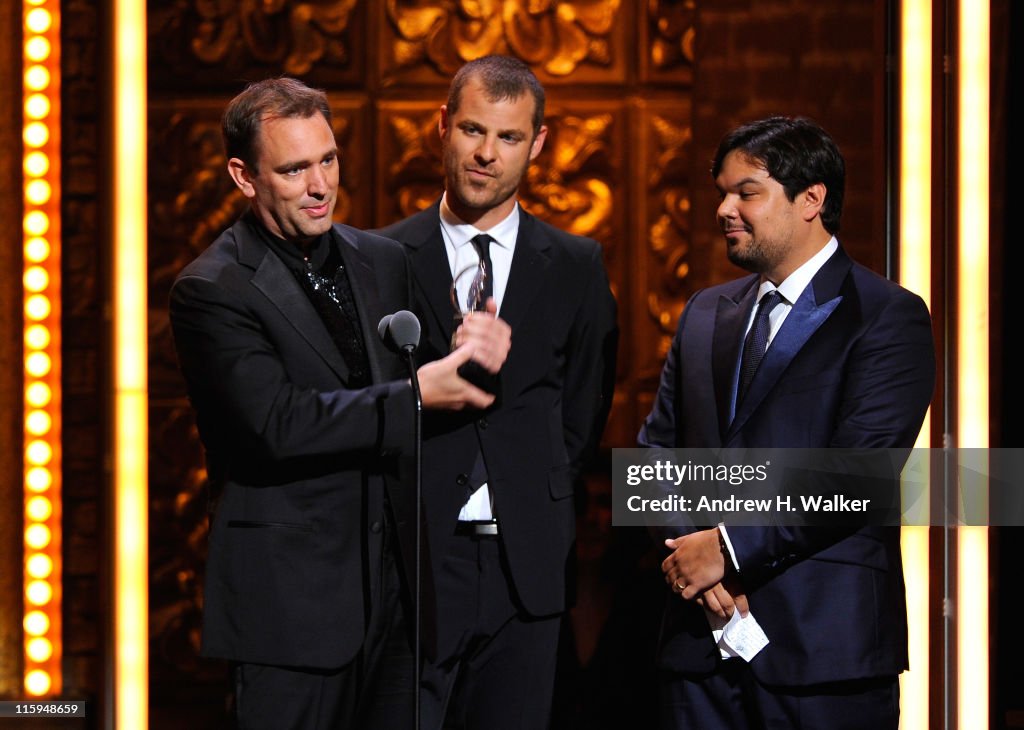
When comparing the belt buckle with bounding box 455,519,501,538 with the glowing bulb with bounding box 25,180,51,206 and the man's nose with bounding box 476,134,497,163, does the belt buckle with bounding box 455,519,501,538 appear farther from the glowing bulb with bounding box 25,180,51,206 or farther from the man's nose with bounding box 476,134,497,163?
the glowing bulb with bounding box 25,180,51,206

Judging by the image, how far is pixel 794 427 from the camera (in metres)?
2.60

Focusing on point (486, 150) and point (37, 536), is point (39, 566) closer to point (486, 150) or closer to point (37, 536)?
point (37, 536)

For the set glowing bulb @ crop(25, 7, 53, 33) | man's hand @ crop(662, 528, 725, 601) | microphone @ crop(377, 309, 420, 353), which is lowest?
man's hand @ crop(662, 528, 725, 601)

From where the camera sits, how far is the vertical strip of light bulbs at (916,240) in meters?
3.18

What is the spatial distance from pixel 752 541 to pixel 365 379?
82 cm

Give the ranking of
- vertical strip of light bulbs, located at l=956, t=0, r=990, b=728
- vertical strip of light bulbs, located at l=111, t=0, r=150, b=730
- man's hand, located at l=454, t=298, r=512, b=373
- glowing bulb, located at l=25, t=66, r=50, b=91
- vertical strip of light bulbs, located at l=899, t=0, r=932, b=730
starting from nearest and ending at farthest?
1. man's hand, located at l=454, t=298, r=512, b=373
2. vertical strip of light bulbs, located at l=956, t=0, r=990, b=728
3. vertical strip of light bulbs, located at l=899, t=0, r=932, b=730
4. vertical strip of light bulbs, located at l=111, t=0, r=150, b=730
5. glowing bulb, located at l=25, t=66, r=50, b=91

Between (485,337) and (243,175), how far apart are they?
603mm

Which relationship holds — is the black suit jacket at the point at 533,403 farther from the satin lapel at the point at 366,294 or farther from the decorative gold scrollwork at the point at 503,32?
the decorative gold scrollwork at the point at 503,32

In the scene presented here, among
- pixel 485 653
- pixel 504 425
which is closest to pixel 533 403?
pixel 504 425


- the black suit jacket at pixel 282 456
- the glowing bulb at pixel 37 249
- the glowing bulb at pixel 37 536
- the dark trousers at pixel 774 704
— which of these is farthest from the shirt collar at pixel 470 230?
the glowing bulb at pixel 37 536

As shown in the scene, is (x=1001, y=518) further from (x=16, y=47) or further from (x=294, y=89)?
(x=16, y=47)

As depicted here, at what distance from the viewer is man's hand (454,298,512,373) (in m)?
2.47

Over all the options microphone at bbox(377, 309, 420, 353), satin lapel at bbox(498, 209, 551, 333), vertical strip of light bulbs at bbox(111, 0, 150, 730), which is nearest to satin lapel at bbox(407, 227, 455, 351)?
satin lapel at bbox(498, 209, 551, 333)

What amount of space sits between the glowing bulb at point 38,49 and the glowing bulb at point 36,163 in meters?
0.25
